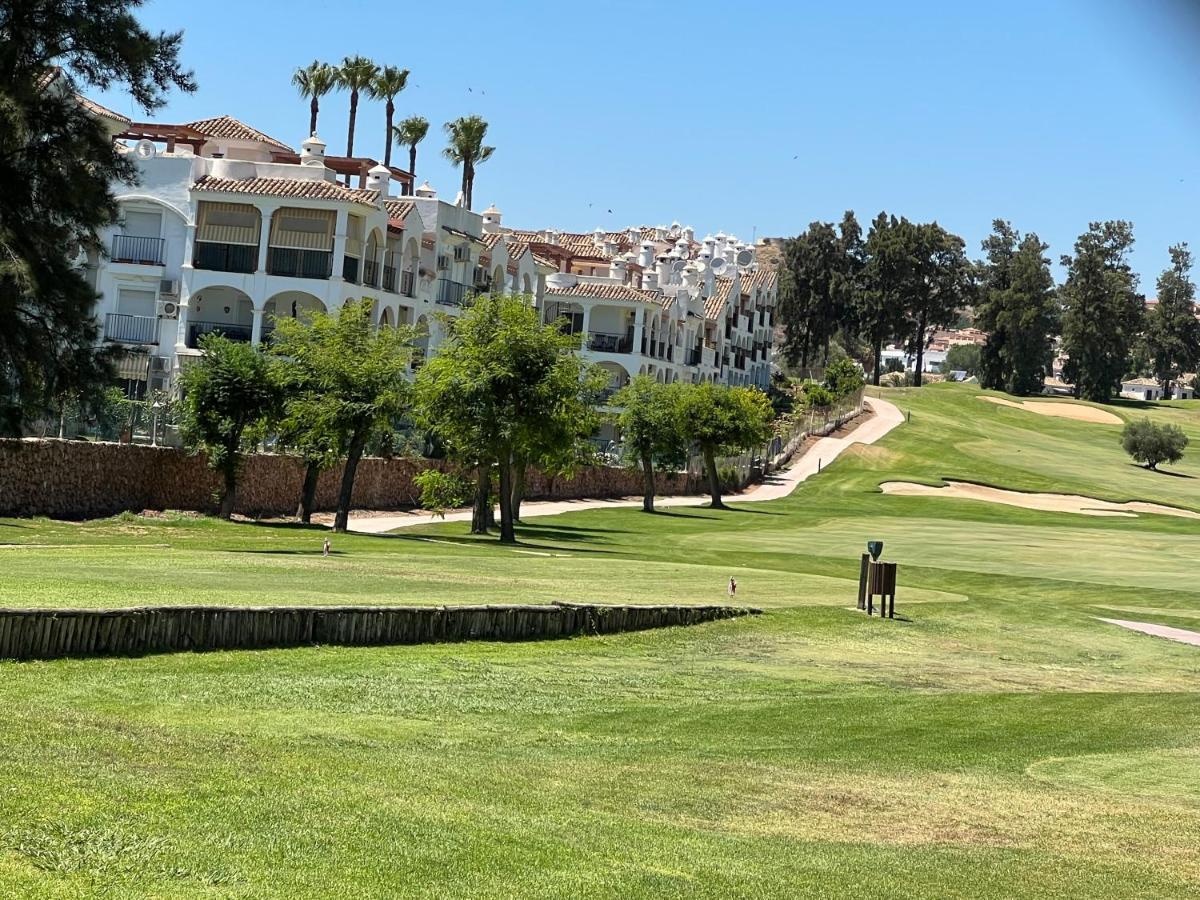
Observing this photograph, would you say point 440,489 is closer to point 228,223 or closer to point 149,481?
point 149,481

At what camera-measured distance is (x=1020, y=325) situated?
171750 mm

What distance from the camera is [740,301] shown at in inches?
5871

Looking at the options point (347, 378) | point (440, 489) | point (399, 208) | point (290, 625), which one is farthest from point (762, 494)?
point (290, 625)

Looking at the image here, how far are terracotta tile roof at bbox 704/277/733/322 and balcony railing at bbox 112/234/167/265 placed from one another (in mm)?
64272

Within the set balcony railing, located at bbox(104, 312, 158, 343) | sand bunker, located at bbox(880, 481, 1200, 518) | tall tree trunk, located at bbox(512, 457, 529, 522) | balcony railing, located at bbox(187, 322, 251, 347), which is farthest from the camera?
sand bunker, located at bbox(880, 481, 1200, 518)

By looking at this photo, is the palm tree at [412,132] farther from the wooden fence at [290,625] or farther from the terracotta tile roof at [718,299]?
the wooden fence at [290,625]

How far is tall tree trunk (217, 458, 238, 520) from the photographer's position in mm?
53719

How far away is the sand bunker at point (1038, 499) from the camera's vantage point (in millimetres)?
93500

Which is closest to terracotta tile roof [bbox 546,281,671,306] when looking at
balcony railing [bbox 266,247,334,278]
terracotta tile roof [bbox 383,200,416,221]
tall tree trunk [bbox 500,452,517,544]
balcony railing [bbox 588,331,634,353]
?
balcony railing [bbox 588,331,634,353]

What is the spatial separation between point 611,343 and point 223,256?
41452 mm

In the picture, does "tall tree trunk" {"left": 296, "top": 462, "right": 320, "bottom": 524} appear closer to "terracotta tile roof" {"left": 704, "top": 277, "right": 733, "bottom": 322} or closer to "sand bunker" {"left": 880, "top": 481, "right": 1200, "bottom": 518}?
"sand bunker" {"left": 880, "top": 481, "right": 1200, "bottom": 518}

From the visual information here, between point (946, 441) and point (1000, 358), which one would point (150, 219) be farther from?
point (1000, 358)

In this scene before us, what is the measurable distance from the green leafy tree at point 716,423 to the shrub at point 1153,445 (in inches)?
1785

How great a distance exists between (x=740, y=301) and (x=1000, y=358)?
41.6 metres
